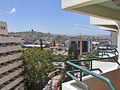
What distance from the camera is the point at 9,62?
1202 cm

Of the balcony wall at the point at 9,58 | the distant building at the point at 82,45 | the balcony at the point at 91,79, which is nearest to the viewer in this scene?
the balcony at the point at 91,79

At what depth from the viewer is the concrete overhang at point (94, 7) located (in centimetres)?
152

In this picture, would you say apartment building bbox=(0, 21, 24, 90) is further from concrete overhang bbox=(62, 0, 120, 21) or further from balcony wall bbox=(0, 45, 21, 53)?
concrete overhang bbox=(62, 0, 120, 21)

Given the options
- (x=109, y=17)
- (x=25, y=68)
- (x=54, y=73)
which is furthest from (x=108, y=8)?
(x=54, y=73)

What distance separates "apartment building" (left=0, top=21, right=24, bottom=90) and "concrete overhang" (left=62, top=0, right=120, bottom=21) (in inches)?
395

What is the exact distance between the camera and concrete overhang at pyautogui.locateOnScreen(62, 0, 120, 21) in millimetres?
1522

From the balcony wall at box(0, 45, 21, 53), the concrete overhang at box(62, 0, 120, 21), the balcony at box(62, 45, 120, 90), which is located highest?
the concrete overhang at box(62, 0, 120, 21)

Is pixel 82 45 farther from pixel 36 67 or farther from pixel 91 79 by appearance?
pixel 91 79

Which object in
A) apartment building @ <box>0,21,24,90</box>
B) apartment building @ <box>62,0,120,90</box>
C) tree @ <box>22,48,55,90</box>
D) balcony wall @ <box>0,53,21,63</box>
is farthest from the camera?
tree @ <box>22,48,55,90</box>

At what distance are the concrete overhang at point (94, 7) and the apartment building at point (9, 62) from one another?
32.9 feet

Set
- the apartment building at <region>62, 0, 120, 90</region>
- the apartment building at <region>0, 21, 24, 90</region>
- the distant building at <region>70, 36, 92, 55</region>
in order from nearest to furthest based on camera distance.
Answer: the apartment building at <region>62, 0, 120, 90</region>, the apartment building at <region>0, 21, 24, 90</region>, the distant building at <region>70, 36, 92, 55</region>

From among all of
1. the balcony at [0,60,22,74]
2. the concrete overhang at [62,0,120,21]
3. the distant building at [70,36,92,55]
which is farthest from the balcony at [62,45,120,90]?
the distant building at [70,36,92,55]

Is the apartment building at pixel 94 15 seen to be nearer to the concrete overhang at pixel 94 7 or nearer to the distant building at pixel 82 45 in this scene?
the concrete overhang at pixel 94 7

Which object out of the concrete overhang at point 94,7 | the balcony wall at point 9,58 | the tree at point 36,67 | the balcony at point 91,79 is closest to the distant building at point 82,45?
the tree at point 36,67
